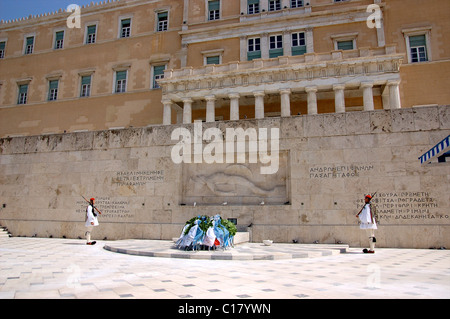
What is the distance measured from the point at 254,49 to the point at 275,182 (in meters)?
22.4

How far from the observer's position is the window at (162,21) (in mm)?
37375

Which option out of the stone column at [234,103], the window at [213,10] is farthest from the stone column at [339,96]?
the window at [213,10]

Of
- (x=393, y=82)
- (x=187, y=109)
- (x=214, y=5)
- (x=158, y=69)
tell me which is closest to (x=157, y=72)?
(x=158, y=69)

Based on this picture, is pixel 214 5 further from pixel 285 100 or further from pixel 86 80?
pixel 86 80

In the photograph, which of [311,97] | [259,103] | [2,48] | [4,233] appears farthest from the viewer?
[2,48]

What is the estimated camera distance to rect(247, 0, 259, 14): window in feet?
114

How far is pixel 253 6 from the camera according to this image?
114ft

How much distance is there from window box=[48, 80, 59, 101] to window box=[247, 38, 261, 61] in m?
24.0

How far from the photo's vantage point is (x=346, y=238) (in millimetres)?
12633

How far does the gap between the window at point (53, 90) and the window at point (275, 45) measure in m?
26.2

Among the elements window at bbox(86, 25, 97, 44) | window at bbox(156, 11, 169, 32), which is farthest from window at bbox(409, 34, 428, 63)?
window at bbox(86, 25, 97, 44)

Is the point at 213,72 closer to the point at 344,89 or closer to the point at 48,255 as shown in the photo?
the point at 344,89
